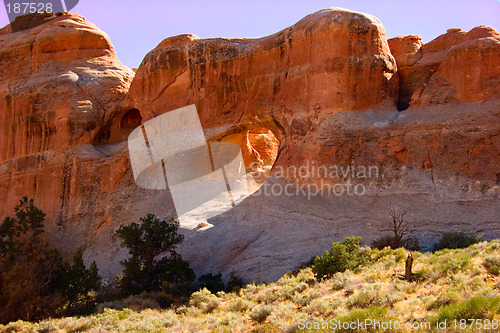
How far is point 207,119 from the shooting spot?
30.0 metres

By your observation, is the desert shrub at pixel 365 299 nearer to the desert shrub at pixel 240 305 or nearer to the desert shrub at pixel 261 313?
the desert shrub at pixel 261 313

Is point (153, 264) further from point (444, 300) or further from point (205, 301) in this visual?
point (444, 300)

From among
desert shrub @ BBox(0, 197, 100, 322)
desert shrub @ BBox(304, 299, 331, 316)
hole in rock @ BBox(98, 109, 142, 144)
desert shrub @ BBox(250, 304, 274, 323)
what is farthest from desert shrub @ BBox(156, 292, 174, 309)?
hole in rock @ BBox(98, 109, 142, 144)

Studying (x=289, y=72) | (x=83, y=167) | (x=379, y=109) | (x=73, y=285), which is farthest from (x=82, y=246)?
(x=379, y=109)

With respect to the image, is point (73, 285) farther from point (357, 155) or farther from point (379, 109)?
point (379, 109)

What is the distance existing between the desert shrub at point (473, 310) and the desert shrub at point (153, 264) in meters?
11.8

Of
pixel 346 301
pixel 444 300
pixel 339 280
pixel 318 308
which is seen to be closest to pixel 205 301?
pixel 339 280

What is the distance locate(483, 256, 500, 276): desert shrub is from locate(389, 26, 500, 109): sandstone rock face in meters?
10.0

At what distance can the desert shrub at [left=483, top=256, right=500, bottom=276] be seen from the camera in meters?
13.7

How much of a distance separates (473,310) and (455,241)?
28.3ft

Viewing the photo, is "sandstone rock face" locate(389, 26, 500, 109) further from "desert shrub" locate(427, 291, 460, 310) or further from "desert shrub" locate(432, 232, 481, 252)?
"desert shrub" locate(427, 291, 460, 310)

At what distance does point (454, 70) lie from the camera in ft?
76.9

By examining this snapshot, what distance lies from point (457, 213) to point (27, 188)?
23885mm

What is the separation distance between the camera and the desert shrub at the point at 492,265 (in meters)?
13.7
